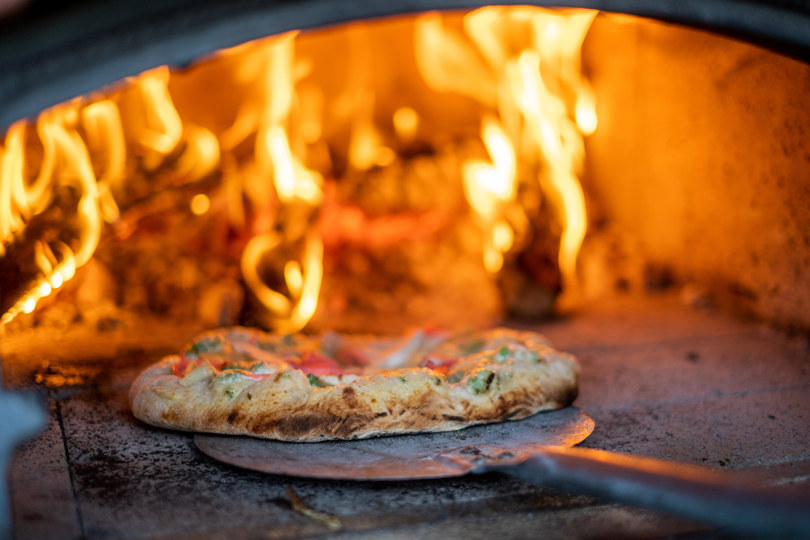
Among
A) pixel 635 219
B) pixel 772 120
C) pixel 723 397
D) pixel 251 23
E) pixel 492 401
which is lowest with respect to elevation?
pixel 723 397

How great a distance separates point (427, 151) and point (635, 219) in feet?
4.25

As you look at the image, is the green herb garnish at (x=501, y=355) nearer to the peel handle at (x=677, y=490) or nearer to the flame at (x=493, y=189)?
the peel handle at (x=677, y=490)

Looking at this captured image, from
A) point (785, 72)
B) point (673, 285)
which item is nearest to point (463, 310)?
point (673, 285)

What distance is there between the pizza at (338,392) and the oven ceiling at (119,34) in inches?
37.6

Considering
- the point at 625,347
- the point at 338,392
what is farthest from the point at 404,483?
the point at 625,347

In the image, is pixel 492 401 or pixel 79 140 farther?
pixel 79 140

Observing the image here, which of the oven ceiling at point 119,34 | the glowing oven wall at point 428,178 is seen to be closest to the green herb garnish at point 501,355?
the oven ceiling at point 119,34

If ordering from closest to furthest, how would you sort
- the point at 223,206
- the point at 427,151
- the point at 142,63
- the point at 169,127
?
the point at 142,63
the point at 223,206
the point at 169,127
the point at 427,151

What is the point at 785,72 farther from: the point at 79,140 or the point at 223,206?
the point at 79,140

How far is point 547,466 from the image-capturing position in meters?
1.79

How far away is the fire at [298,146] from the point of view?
3.57 m

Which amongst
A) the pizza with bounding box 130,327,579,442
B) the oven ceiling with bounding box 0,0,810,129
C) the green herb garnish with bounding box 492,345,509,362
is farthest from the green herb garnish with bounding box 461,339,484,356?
the oven ceiling with bounding box 0,0,810,129

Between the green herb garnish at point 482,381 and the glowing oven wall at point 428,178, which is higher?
the glowing oven wall at point 428,178

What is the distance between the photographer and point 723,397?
2787 mm
